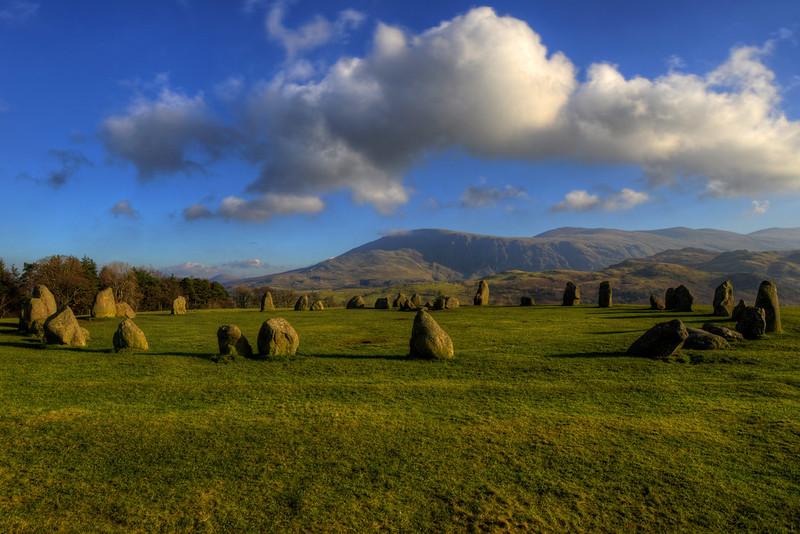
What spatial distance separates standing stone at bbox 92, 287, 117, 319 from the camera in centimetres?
4100

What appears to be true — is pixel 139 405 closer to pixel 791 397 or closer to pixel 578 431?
pixel 578 431

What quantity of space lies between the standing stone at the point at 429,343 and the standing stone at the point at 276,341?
5662 mm

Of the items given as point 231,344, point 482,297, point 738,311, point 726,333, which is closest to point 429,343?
point 231,344

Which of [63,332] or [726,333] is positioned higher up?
[63,332]

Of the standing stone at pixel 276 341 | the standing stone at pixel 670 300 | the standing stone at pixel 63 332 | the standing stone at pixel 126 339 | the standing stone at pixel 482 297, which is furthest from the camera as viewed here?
the standing stone at pixel 482 297

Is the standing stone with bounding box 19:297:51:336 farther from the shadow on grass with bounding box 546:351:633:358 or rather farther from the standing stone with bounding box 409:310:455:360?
the shadow on grass with bounding box 546:351:633:358

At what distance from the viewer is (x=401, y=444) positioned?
420 inches

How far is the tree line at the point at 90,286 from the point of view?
61.1m

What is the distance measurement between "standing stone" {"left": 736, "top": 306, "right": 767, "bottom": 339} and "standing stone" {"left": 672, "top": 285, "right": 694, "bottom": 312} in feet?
56.7

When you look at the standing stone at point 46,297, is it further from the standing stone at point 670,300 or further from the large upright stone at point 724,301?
the standing stone at point 670,300

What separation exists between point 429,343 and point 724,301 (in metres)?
25.8

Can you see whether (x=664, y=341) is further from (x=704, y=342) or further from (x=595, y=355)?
(x=704, y=342)

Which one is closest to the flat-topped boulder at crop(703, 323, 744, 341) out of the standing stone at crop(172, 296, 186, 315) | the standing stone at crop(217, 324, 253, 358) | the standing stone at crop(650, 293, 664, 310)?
the standing stone at crop(650, 293, 664, 310)

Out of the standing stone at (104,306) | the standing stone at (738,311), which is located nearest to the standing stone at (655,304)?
the standing stone at (738,311)
